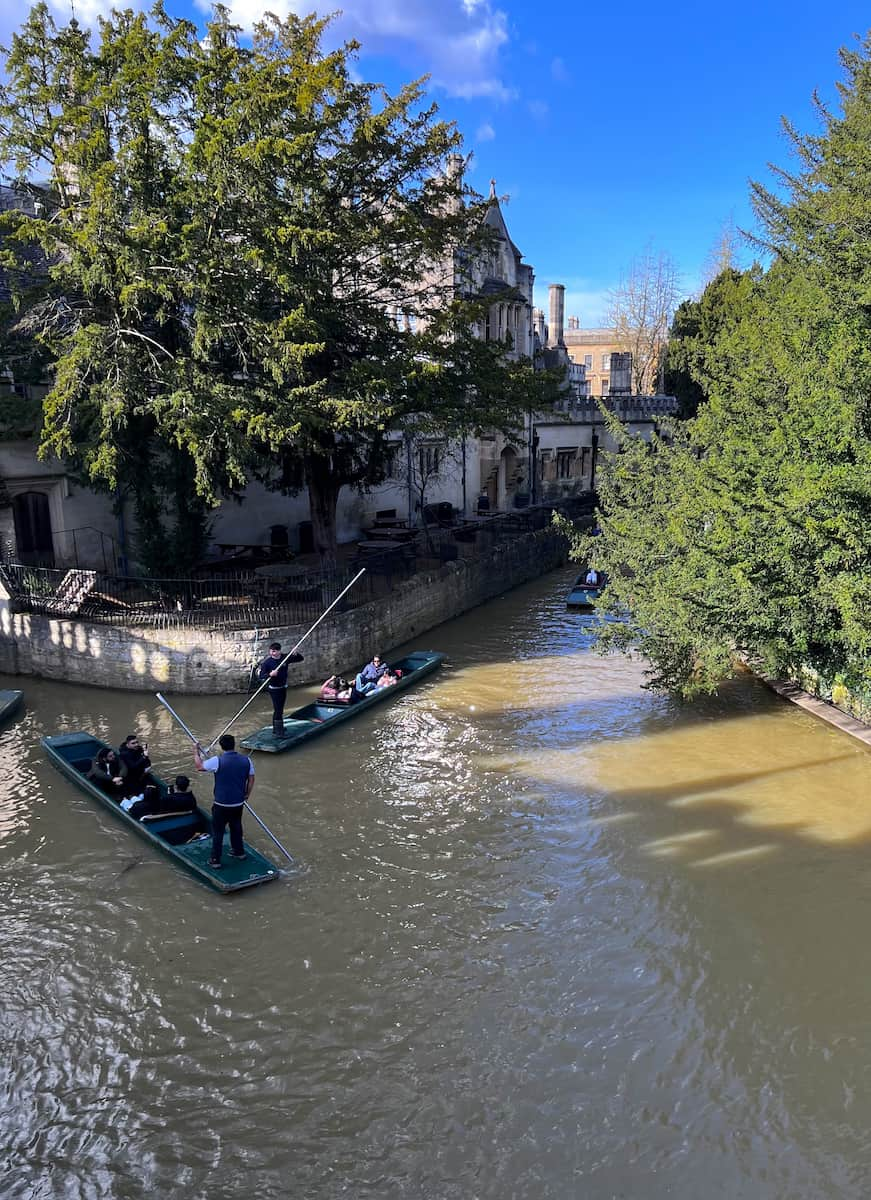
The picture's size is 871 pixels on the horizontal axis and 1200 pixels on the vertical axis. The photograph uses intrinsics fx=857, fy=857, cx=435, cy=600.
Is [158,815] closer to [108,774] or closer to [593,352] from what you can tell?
[108,774]

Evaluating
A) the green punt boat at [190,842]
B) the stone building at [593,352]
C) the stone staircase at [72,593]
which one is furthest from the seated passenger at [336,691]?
the stone building at [593,352]

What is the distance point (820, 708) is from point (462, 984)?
8505mm

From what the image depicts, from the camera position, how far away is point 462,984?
7574mm

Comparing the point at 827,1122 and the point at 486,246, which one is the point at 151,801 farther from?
the point at 486,246

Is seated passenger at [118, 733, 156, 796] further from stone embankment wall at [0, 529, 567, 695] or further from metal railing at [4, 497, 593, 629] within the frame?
metal railing at [4, 497, 593, 629]

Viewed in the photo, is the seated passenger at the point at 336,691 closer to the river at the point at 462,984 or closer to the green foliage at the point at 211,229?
the river at the point at 462,984

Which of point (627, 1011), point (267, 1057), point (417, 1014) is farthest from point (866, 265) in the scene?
point (267, 1057)

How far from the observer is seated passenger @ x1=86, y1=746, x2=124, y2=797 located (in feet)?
34.9

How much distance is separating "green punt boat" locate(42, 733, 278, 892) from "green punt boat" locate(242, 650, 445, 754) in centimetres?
215

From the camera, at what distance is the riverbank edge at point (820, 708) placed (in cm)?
1246

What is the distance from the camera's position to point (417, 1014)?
7.20 meters

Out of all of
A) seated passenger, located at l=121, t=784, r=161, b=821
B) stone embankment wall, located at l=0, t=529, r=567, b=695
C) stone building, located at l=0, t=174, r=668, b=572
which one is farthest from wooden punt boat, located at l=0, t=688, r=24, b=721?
seated passenger, located at l=121, t=784, r=161, b=821

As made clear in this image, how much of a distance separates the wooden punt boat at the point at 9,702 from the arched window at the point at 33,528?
472 cm

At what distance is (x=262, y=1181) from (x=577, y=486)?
35.4 m
